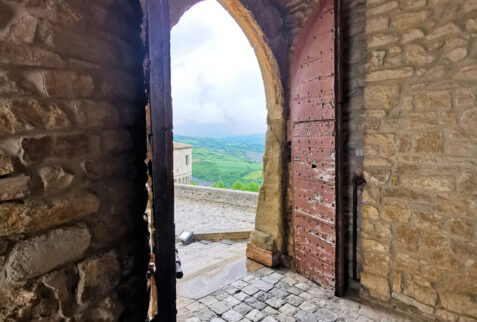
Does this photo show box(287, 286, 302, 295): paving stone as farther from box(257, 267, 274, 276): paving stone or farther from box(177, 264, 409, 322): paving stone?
box(257, 267, 274, 276): paving stone

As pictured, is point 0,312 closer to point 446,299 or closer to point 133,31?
point 133,31

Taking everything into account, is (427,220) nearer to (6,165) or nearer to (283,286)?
(283,286)

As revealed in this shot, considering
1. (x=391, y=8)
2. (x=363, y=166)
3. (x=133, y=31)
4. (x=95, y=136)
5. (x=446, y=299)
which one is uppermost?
(x=391, y=8)

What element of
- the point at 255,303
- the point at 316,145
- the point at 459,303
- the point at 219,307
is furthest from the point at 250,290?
the point at 459,303

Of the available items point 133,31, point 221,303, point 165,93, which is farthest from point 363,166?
point 133,31

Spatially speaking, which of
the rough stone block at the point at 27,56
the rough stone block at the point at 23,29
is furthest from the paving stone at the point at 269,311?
the rough stone block at the point at 23,29

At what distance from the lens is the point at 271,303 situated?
321 cm

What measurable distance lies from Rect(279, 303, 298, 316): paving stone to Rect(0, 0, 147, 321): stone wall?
6.80 ft

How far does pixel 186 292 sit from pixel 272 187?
→ 1732 millimetres

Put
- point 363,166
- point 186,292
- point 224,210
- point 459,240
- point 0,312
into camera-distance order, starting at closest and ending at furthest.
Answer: point 0,312 < point 459,240 < point 363,166 < point 186,292 < point 224,210

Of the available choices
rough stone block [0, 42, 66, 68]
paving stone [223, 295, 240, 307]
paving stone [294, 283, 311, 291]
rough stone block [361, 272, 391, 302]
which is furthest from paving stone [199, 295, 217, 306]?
rough stone block [0, 42, 66, 68]

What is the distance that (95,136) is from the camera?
1144 mm

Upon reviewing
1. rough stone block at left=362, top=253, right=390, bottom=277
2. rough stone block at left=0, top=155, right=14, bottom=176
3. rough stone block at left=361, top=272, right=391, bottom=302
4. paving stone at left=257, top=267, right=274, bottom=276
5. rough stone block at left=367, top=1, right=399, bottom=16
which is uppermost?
rough stone block at left=367, top=1, right=399, bottom=16

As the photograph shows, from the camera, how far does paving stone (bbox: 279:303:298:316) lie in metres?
3.03
